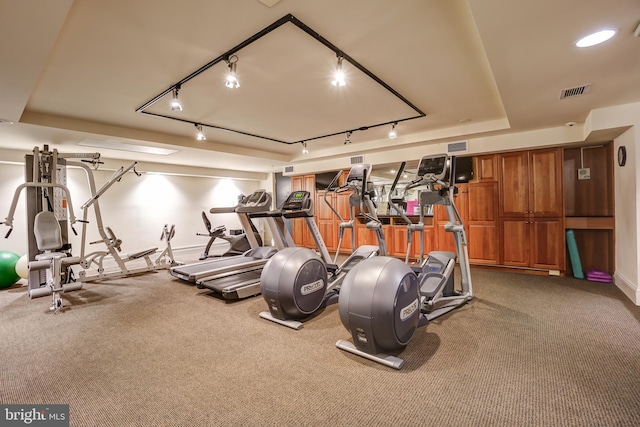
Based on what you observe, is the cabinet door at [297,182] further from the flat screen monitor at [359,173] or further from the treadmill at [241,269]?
the flat screen monitor at [359,173]

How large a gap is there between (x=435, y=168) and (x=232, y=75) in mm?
2585

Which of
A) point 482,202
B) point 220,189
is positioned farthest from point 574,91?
point 220,189

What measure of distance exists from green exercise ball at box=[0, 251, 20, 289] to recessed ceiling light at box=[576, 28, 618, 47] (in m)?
7.94

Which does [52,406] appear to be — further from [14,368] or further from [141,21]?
[141,21]

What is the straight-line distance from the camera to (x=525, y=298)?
3887 mm

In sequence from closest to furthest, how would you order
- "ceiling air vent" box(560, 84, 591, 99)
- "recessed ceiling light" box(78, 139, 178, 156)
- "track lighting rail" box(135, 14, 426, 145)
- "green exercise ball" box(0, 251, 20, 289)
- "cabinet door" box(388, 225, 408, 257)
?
1. "track lighting rail" box(135, 14, 426, 145)
2. "ceiling air vent" box(560, 84, 591, 99)
3. "green exercise ball" box(0, 251, 20, 289)
4. "recessed ceiling light" box(78, 139, 178, 156)
5. "cabinet door" box(388, 225, 408, 257)

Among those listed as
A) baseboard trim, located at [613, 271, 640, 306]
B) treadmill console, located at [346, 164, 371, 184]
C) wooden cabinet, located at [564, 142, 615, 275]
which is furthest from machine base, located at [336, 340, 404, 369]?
wooden cabinet, located at [564, 142, 615, 275]

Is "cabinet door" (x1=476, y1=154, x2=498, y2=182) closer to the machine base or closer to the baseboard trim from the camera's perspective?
the baseboard trim

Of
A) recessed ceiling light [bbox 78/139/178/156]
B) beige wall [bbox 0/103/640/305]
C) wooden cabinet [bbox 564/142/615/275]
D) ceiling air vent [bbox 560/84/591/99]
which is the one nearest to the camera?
ceiling air vent [bbox 560/84/591/99]

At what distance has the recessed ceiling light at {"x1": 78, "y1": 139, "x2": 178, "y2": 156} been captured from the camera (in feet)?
17.0

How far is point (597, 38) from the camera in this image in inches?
90.1

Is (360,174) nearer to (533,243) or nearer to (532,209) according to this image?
(532,209)

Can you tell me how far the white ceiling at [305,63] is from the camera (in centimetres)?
209

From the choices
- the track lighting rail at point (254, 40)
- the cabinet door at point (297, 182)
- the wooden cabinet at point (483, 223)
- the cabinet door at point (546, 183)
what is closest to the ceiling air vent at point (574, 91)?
the track lighting rail at point (254, 40)
